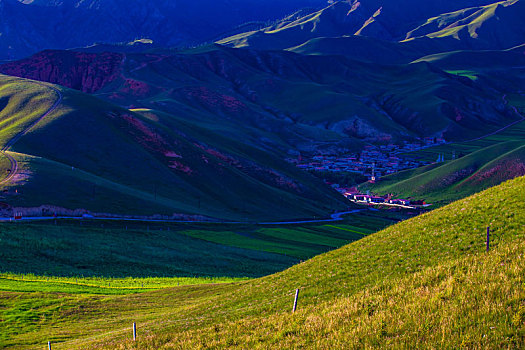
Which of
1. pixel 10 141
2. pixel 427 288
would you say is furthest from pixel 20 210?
pixel 427 288

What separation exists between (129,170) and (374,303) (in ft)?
396

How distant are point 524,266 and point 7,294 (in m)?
48.7

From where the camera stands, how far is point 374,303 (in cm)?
2183

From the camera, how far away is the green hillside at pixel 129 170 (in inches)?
4257

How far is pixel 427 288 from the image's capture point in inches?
854

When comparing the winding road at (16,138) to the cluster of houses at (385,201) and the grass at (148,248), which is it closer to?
the grass at (148,248)

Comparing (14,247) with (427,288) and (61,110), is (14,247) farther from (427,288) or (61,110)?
(61,110)

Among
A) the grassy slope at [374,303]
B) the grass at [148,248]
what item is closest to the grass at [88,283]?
the grass at [148,248]

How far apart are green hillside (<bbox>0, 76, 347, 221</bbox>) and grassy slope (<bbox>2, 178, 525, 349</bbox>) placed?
58.0m

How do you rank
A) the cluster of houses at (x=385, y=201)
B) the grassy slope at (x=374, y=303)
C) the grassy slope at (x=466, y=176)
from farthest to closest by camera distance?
the cluster of houses at (x=385, y=201) → the grassy slope at (x=466, y=176) → the grassy slope at (x=374, y=303)

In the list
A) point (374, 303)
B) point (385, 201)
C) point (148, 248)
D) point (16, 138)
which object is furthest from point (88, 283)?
point (385, 201)

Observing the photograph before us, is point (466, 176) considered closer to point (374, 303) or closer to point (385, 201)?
point (385, 201)

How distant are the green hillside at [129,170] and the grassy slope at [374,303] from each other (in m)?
58.0

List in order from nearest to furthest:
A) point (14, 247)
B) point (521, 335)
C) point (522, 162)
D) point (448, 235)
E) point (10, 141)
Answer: point (521, 335), point (448, 235), point (14, 247), point (10, 141), point (522, 162)
